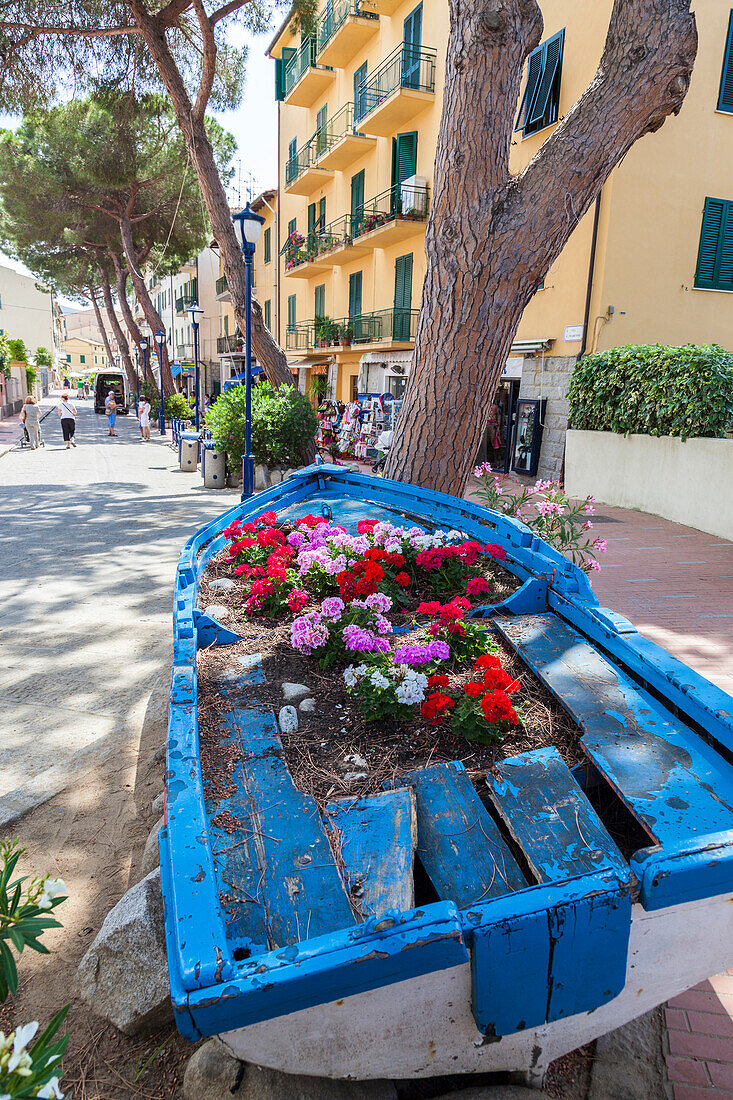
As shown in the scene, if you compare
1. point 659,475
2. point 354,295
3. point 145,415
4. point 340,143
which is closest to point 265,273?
point 354,295

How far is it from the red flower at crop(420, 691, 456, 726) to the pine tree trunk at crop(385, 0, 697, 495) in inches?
147

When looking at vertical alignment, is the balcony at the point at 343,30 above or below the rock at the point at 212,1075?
above

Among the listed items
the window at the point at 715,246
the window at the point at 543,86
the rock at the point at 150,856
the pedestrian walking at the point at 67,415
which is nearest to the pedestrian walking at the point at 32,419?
the pedestrian walking at the point at 67,415

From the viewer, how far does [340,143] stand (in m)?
21.2

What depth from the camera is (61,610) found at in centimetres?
647

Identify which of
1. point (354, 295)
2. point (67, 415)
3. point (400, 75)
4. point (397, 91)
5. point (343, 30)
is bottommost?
point (67, 415)

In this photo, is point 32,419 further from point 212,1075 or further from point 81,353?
point 81,353

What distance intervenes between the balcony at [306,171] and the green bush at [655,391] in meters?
16.0

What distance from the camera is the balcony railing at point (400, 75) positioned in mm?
17625

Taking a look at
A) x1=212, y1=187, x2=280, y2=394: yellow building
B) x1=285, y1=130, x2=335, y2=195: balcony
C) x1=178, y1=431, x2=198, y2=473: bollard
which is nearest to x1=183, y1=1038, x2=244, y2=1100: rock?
x1=178, y1=431, x2=198, y2=473: bollard

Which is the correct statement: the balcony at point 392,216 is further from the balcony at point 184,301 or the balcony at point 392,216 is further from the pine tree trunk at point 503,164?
the balcony at point 184,301

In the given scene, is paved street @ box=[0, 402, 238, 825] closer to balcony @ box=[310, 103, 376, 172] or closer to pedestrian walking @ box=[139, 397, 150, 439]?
pedestrian walking @ box=[139, 397, 150, 439]

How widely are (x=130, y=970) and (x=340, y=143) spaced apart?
2321cm

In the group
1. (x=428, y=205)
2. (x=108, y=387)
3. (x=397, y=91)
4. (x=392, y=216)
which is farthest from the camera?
(x=108, y=387)
